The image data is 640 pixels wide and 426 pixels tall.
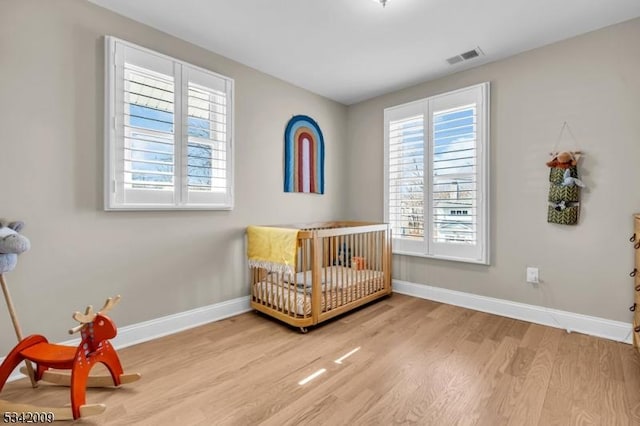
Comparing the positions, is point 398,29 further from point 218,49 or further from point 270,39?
point 218,49

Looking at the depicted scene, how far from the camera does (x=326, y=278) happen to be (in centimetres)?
267

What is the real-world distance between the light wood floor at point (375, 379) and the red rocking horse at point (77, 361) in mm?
69

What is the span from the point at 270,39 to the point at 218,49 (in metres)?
0.50

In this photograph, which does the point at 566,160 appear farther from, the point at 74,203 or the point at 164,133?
the point at 74,203

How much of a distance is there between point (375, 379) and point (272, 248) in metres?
1.28

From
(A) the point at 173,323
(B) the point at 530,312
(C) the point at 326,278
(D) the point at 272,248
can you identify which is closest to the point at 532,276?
(B) the point at 530,312

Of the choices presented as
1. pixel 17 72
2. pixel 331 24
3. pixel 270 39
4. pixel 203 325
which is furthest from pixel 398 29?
pixel 203 325

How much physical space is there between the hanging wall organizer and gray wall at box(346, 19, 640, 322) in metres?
0.06

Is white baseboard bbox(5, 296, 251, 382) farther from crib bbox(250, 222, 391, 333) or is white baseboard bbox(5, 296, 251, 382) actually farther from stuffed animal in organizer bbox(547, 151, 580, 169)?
stuffed animal in organizer bbox(547, 151, 580, 169)

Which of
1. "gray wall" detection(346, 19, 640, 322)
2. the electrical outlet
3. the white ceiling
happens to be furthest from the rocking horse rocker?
the electrical outlet

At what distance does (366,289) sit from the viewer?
9.93ft

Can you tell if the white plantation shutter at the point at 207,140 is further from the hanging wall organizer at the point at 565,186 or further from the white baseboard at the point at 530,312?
the hanging wall organizer at the point at 565,186

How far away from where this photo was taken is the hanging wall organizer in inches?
91.5

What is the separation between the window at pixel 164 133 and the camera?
6.81 ft
